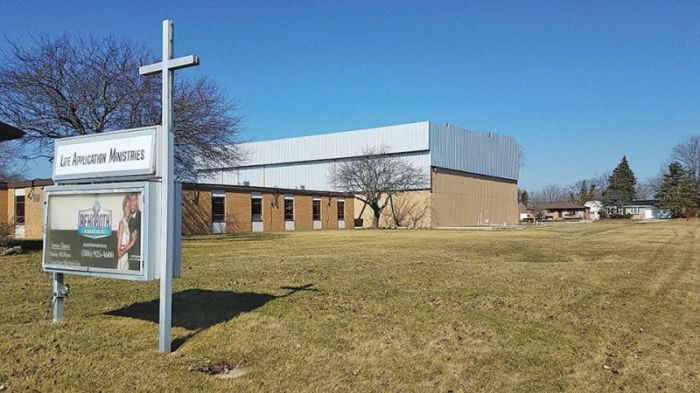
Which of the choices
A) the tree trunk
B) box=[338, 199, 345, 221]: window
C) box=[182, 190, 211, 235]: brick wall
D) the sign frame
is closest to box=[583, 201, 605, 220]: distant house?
the tree trunk

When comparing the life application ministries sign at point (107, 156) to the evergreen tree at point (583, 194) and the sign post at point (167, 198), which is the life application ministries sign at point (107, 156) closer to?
the sign post at point (167, 198)

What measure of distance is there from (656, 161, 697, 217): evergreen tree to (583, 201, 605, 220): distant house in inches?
467

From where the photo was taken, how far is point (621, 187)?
115 metres

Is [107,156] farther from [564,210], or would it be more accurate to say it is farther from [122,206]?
[564,210]

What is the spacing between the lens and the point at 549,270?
13922 mm

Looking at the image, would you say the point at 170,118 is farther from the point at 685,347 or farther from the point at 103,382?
the point at 685,347

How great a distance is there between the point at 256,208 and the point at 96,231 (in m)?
38.8

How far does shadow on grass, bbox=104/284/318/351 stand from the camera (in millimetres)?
6938

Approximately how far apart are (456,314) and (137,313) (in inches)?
171

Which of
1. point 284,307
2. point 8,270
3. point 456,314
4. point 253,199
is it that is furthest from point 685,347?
point 253,199

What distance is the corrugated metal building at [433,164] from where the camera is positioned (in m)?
57.6

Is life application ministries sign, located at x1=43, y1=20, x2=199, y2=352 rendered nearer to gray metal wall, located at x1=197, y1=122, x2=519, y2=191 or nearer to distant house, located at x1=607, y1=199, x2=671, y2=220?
gray metal wall, located at x1=197, y1=122, x2=519, y2=191

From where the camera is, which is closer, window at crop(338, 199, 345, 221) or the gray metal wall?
window at crop(338, 199, 345, 221)

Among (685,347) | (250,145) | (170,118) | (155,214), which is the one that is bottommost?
(685,347)
